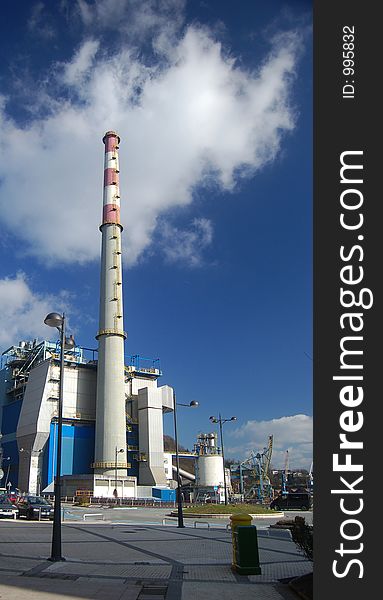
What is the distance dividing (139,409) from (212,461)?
1261 cm

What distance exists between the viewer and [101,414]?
67.4 m

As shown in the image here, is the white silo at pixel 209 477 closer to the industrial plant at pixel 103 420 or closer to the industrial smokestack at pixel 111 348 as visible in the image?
the industrial plant at pixel 103 420

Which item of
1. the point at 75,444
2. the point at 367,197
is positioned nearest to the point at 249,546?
the point at 367,197

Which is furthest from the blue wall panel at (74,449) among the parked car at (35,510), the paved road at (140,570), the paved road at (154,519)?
the paved road at (140,570)

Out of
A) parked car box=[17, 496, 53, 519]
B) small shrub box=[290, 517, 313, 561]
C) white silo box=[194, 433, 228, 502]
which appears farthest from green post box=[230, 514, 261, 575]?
white silo box=[194, 433, 228, 502]

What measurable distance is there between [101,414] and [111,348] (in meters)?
8.25

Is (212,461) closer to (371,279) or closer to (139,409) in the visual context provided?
(139,409)

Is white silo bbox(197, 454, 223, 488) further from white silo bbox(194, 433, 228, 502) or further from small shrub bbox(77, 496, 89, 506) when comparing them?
small shrub bbox(77, 496, 89, 506)

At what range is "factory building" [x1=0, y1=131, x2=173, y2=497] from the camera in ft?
219

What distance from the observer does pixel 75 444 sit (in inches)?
2805

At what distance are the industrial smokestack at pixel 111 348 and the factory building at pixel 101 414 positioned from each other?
0.12 metres

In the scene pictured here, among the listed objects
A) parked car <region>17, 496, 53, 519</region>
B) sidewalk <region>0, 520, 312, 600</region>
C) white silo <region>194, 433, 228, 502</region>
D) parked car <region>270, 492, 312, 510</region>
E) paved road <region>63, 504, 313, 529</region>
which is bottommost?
white silo <region>194, 433, 228, 502</region>

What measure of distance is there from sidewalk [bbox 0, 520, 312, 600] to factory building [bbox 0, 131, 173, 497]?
4761 centimetres

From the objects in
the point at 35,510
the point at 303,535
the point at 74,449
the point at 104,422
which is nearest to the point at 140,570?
the point at 303,535
